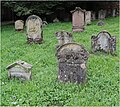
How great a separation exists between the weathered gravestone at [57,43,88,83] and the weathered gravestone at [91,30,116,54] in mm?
2868

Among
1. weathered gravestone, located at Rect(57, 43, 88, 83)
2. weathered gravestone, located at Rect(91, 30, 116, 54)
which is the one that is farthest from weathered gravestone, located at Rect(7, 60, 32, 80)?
weathered gravestone, located at Rect(91, 30, 116, 54)

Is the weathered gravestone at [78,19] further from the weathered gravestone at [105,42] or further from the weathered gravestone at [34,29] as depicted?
the weathered gravestone at [105,42]

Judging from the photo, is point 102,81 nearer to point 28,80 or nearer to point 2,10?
point 28,80

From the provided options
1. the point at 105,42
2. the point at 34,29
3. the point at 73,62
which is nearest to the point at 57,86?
the point at 73,62

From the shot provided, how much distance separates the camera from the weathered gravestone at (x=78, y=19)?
45.4 ft

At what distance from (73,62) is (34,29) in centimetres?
510

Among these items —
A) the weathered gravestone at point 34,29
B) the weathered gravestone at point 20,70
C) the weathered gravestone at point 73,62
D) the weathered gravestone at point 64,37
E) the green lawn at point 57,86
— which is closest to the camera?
the green lawn at point 57,86

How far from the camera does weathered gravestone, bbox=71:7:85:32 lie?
1384cm

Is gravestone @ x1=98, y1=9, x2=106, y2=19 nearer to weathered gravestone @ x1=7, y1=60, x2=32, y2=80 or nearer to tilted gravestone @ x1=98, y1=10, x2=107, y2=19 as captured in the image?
tilted gravestone @ x1=98, y1=10, x2=107, y2=19

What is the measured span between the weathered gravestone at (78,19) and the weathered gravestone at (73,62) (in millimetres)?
7010

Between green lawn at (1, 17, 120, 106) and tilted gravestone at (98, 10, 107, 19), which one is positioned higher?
tilted gravestone at (98, 10, 107, 19)

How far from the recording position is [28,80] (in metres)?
7.23

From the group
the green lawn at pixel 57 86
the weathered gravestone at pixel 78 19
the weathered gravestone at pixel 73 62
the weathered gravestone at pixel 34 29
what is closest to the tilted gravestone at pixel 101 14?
the weathered gravestone at pixel 78 19

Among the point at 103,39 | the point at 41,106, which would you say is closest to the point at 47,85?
the point at 41,106
